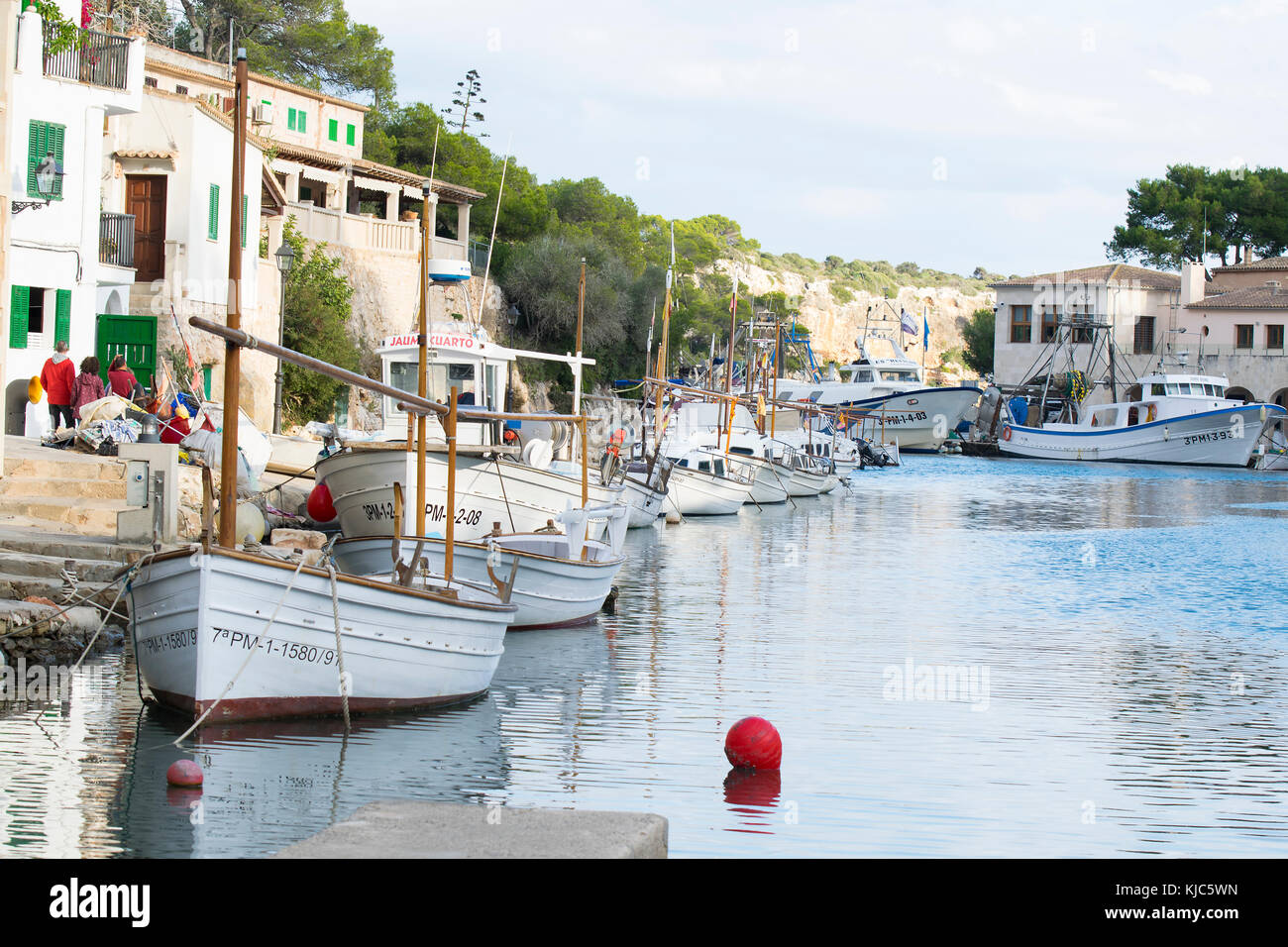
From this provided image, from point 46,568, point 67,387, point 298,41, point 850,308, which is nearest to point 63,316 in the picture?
point 67,387

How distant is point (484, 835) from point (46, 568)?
36.4ft

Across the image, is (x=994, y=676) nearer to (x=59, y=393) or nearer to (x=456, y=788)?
(x=456, y=788)

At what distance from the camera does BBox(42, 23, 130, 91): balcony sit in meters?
25.9

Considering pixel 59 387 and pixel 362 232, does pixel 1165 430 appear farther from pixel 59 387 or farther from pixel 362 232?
pixel 59 387

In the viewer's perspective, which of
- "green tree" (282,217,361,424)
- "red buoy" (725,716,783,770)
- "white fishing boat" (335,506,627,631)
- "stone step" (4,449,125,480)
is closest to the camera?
"red buoy" (725,716,783,770)

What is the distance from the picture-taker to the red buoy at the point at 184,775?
391 inches

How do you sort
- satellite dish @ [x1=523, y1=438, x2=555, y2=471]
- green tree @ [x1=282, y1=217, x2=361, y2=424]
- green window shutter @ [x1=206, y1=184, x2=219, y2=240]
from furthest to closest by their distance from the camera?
1. green tree @ [x1=282, y1=217, x2=361, y2=424]
2. green window shutter @ [x1=206, y1=184, x2=219, y2=240]
3. satellite dish @ [x1=523, y1=438, x2=555, y2=471]

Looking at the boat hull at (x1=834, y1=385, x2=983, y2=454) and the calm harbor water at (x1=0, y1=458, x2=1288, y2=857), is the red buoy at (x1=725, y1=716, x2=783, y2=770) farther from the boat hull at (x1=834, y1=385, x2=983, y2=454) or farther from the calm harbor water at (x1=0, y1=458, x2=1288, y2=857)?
the boat hull at (x1=834, y1=385, x2=983, y2=454)

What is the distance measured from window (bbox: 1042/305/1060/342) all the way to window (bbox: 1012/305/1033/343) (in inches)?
36.1

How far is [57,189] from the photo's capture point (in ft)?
81.6

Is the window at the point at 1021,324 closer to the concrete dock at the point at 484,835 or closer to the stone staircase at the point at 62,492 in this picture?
the stone staircase at the point at 62,492

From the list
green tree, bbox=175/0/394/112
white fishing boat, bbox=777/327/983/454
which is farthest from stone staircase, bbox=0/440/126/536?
white fishing boat, bbox=777/327/983/454

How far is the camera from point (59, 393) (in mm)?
22625
